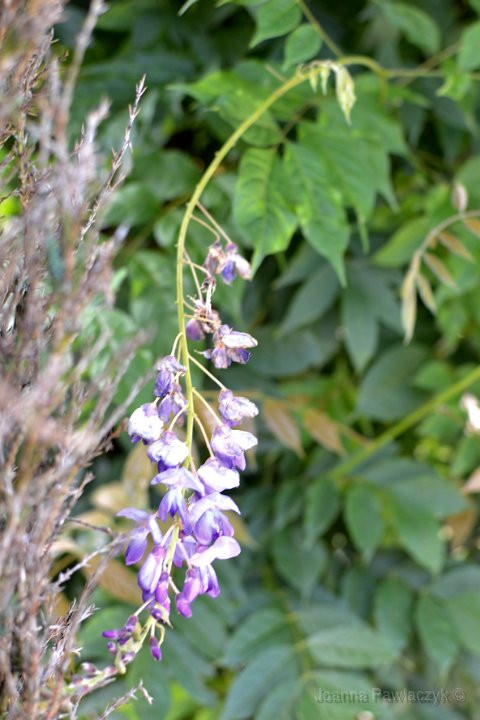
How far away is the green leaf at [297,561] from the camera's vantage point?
1.42 meters

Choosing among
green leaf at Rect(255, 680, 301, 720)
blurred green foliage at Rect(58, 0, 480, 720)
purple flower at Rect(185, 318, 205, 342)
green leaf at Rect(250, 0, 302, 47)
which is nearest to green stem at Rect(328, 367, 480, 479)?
blurred green foliage at Rect(58, 0, 480, 720)

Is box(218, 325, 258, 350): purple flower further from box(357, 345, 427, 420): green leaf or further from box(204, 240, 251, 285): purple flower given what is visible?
box(357, 345, 427, 420): green leaf

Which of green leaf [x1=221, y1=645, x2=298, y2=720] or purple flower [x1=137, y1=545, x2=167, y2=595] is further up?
purple flower [x1=137, y1=545, x2=167, y2=595]

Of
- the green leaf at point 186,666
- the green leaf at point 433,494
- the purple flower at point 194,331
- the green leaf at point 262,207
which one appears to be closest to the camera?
the purple flower at point 194,331

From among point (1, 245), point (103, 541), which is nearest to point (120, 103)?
point (103, 541)

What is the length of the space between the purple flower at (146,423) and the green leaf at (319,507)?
2.68 ft

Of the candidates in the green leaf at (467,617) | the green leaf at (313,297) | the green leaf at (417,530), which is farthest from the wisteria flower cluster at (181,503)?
the green leaf at (467,617)

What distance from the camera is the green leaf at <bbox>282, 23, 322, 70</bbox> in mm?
964

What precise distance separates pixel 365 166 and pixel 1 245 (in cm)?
69

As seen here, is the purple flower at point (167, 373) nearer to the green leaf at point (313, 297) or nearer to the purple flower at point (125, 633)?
the purple flower at point (125, 633)

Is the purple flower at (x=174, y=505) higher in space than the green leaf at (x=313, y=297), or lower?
higher

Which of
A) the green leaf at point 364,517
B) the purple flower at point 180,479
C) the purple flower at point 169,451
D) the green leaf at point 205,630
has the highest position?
the purple flower at point 169,451

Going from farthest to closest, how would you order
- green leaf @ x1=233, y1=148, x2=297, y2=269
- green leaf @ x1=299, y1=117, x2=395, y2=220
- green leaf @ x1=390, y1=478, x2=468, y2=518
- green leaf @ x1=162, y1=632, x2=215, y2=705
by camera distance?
green leaf @ x1=390, y1=478, x2=468, y2=518
green leaf @ x1=162, y1=632, x2=215, y2=705
green leaf @ x1=299, y1=117, x2=395, y2=220
green leaf @ x1=233, y1=148, x2=297, y2=269

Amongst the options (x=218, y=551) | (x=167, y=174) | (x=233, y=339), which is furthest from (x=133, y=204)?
(x=218, y=551)
